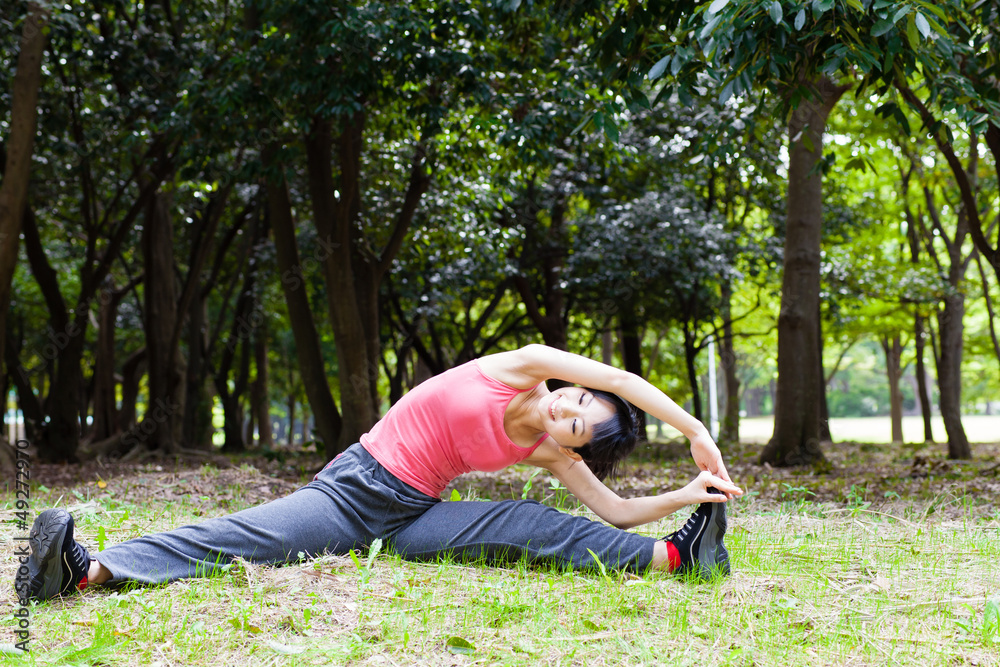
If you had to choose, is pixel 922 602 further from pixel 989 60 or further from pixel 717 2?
pixel 989 60

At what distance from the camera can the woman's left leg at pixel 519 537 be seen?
2.99 meters

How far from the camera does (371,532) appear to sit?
10.7 feet

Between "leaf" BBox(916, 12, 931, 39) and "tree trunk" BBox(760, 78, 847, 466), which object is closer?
"leaf" BBox(916, 12, 931, 39)

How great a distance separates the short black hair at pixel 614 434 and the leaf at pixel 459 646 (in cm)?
103

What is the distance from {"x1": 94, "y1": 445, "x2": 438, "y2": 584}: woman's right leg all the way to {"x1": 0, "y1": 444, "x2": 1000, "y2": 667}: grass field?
0.28 feet

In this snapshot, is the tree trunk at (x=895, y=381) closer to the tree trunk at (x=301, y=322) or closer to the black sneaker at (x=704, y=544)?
the tree trunk at (x=301, y=322)

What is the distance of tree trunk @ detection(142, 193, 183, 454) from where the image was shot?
11.9 m

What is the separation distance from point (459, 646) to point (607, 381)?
1136 mm

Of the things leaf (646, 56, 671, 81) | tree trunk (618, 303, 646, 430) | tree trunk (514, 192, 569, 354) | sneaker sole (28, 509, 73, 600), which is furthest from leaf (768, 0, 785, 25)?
tree trunk (618, 303, 646, 430)

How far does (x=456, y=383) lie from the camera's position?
319cm

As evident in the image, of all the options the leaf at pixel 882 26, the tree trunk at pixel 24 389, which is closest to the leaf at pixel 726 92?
the leaf at pixel 882 26

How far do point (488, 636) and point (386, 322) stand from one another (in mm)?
16215

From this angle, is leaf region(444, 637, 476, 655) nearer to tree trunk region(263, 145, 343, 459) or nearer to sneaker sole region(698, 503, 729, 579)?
sneaker sole region(698, 503, 729, 579)

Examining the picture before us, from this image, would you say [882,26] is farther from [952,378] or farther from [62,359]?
[62,359]
